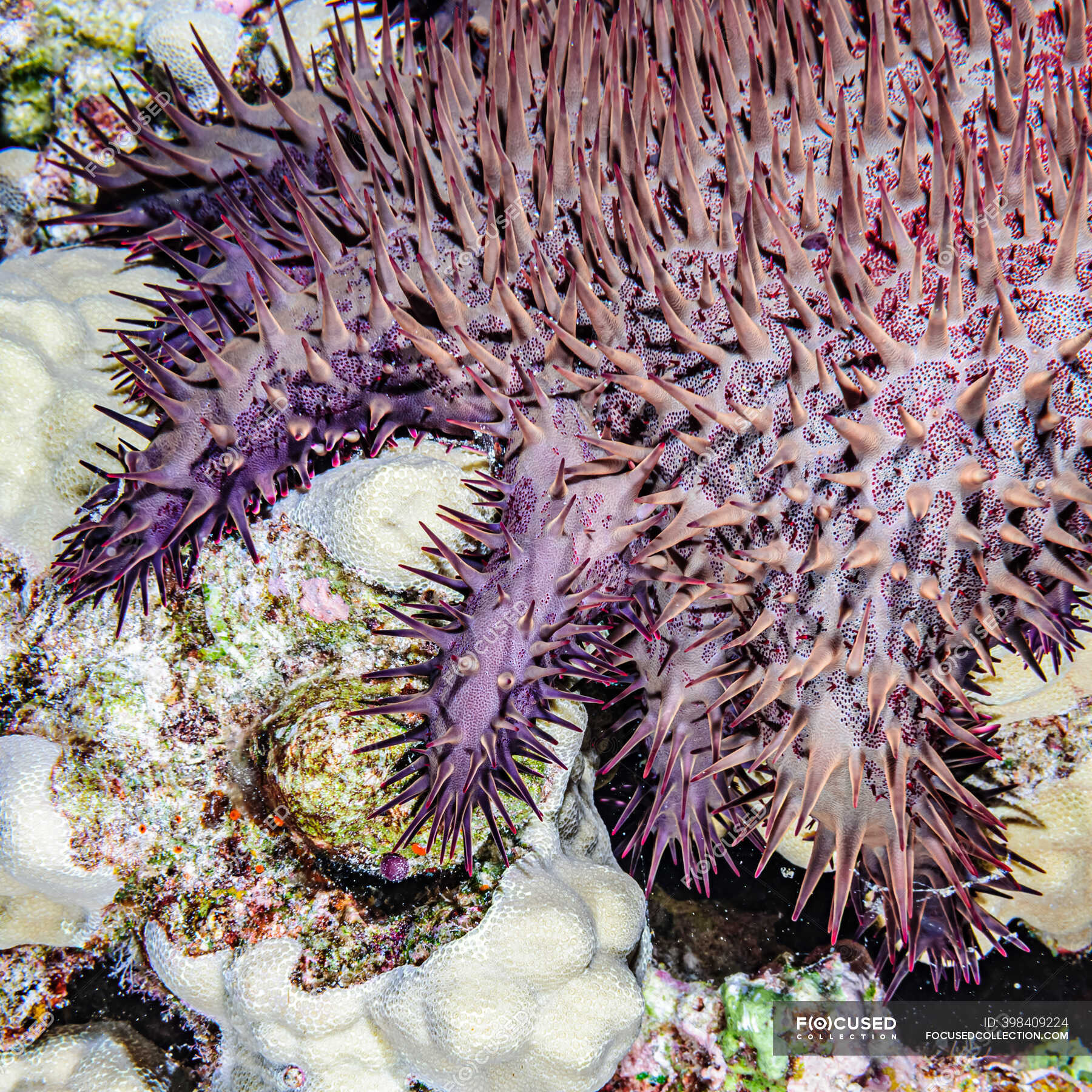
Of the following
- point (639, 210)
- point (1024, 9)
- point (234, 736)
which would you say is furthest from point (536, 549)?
point (1024, 9)

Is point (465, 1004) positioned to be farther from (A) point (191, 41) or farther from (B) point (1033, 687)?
(A) point (191, 41)

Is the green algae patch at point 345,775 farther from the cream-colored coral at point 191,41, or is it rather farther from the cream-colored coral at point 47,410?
the cream-colored coral at point 191,41

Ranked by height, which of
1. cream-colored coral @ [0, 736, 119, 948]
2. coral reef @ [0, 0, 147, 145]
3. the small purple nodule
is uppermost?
coral reef @ [0, 0, 147, 145]

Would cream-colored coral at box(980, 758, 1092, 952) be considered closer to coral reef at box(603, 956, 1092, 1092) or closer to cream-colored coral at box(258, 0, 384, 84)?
coral reef at box(603, 956, 1092, 1092)

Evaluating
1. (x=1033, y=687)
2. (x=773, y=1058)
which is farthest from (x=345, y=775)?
(x=1033, y=687)

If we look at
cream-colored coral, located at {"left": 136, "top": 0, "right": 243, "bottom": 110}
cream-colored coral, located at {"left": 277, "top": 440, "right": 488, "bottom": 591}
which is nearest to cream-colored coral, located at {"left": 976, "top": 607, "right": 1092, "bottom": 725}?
cream-colored coral, located at {"left": 277, "top": 440, "right": 488, "bottom": 591}

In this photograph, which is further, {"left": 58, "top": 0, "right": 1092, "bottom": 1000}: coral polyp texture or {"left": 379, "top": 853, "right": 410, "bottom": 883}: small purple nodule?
{"left": 379, "top": 853, "right": 410, "bottom": 883}: small purple nodule
